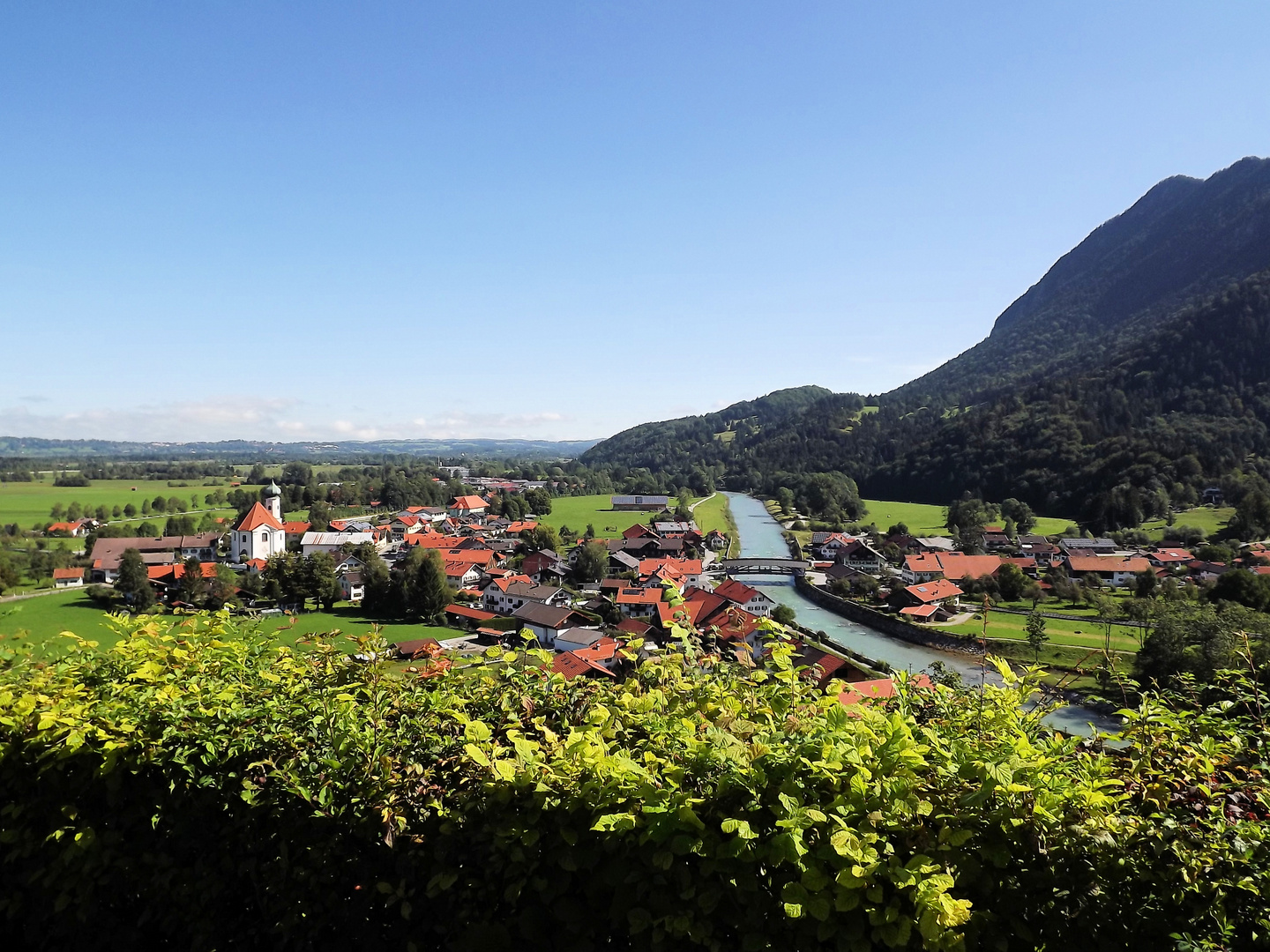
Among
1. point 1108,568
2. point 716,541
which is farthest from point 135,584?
point 1108,568

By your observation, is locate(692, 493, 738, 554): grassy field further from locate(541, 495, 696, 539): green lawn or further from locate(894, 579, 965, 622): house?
locate(894, 579, 965, 622): house

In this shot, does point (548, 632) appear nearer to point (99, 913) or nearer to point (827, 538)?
point (99, 913)

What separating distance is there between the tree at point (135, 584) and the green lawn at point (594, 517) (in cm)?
3725

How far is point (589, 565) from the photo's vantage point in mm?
46219

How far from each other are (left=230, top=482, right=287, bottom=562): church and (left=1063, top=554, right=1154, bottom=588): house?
55943 mm

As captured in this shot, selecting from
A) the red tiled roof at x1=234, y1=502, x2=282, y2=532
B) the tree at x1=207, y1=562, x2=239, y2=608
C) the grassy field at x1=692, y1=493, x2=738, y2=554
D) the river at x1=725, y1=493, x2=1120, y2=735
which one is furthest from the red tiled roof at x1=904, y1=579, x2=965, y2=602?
the red tiled roof at x1=234, y1=502, x2=282, y2=532

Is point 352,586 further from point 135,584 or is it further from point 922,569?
point 922,569

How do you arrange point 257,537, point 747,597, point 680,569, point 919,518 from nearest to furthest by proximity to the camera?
point 747,597 < point 680,569 < point 257,537 < point 919,518

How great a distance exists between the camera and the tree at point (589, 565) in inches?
1818

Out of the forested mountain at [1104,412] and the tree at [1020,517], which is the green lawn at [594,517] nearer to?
the forested mountain at [1104,412]

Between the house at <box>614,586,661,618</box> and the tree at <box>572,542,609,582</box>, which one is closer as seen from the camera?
the house at <box>614,586,661,618</box>

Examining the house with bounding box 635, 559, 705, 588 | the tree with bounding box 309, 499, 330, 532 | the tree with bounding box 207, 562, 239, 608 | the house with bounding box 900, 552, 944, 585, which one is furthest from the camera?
the tree with bounding box 309, 499, 330, 532

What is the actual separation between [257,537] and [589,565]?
90.6 feet

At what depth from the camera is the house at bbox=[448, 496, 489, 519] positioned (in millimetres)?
88000
